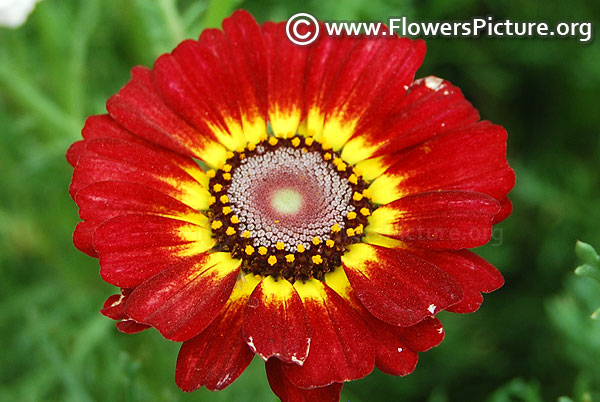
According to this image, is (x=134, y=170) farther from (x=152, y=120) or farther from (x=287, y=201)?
(x=287, y=201)

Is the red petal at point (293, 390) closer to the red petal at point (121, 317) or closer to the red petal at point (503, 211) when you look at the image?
the red petal at point (121, 317)

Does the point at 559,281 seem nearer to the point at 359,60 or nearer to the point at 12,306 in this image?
the point at 359,60

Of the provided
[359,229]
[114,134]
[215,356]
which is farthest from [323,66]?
[215,356]

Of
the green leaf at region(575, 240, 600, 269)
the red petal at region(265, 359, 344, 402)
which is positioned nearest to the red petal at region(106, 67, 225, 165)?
the red petal at region(265, 359, 344, 402)

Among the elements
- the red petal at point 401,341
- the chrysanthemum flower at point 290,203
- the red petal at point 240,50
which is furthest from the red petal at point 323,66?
the red petal at point 401,341

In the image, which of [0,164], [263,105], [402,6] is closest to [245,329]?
[263,105]
